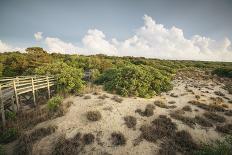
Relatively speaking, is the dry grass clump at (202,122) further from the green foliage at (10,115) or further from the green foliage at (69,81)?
the green foliage at (10,115)

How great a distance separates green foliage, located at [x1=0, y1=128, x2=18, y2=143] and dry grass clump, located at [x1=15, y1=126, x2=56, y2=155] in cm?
65

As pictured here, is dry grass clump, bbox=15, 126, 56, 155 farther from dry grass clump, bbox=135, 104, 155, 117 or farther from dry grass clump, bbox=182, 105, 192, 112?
dry grass clump, bbox=182, 105, 192, 112

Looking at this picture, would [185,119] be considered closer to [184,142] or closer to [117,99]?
[184,142]

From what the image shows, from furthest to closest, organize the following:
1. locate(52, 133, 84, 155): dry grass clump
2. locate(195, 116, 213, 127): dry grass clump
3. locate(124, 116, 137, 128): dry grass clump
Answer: locate(195, 116, 213, 127): dry grass clump
locate(124, 116, 137, 128): dry grass clump
locate(52, 133, 84, 155): dry grass clump

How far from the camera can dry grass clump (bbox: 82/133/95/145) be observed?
9.10 m

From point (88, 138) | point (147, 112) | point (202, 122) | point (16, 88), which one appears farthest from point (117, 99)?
point (16, 88)

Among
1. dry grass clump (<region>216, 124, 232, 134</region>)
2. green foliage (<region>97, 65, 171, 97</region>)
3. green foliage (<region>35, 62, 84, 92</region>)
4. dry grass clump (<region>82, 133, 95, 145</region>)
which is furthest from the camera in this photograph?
green foliage (<region>97, 65, 171, 97</region>)

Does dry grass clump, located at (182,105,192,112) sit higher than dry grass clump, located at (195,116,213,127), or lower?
higher

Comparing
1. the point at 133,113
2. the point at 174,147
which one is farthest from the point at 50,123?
the point at 174,147

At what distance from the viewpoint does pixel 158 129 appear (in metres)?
10.3

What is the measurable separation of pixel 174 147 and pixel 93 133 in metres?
4.77

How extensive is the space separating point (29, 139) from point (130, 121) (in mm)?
6287

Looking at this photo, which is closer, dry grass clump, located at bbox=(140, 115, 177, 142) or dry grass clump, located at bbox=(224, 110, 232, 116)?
dry grass clump, located at bbox=(140, 115, 177, 142)

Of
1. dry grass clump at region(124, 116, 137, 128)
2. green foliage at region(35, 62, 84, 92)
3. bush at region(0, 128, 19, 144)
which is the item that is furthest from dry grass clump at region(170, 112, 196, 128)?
bush at region(0, 128, 19, 144)
